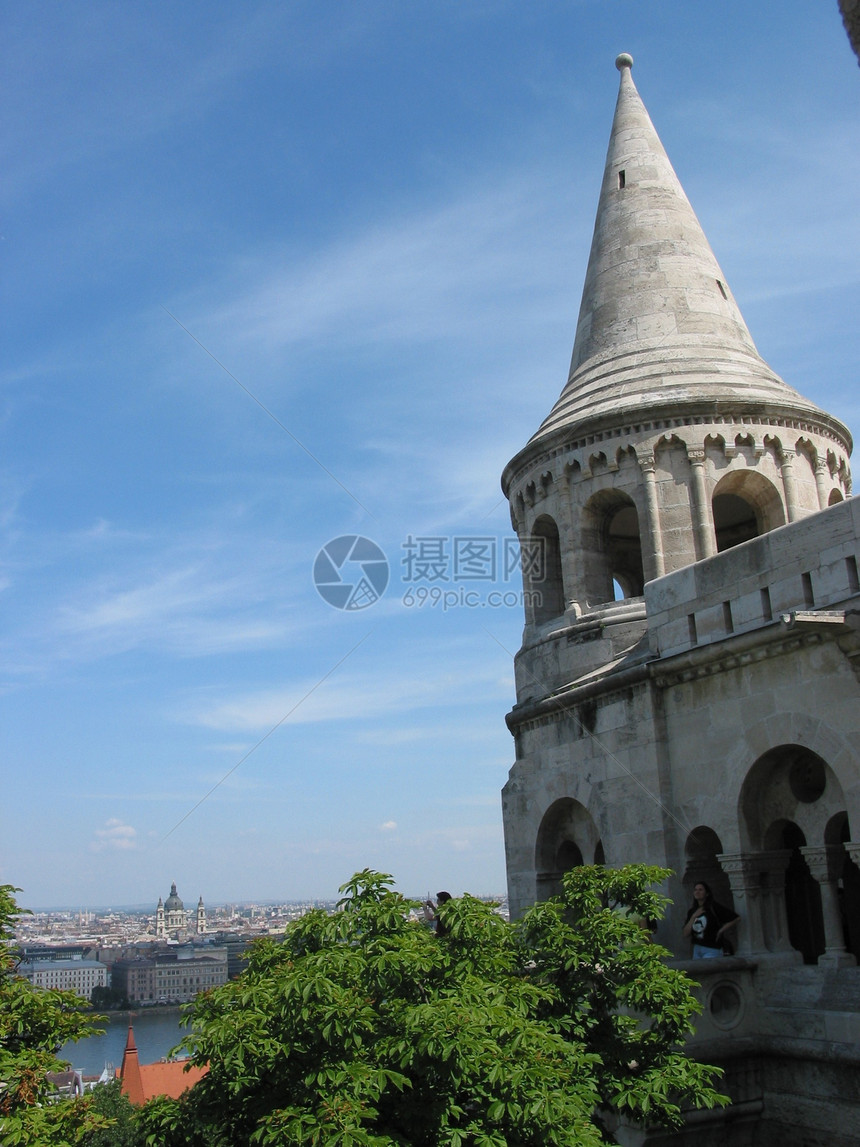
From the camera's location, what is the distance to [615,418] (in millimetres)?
14531

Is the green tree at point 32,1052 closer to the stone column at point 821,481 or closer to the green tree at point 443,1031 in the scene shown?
the green tree at point 443,1031

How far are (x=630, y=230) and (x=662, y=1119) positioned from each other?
42.4 ft

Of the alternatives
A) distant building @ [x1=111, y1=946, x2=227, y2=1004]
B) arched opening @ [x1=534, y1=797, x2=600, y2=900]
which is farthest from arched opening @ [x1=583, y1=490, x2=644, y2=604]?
distant building @ [x1=111, y1=946, x2=227, y2=1004]

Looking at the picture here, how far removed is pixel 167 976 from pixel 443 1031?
509 feet

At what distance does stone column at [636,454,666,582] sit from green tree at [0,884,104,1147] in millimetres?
8616

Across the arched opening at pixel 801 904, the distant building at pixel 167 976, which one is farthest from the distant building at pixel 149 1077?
the distant building at pixel 167 976

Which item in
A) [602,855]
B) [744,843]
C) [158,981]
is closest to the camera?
[744,843]

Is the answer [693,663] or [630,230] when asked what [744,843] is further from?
[630,230]

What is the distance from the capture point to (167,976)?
147 meters

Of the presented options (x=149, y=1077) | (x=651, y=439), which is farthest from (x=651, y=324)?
(x=149, y=1077)

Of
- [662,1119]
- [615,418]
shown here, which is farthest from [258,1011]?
[615,418]

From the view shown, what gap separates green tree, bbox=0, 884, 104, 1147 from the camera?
7.84m

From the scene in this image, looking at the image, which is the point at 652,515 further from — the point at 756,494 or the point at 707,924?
the point at 707,924

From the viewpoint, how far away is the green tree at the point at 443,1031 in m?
6.72
